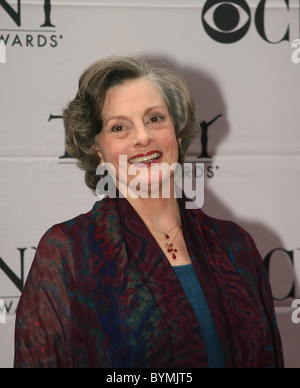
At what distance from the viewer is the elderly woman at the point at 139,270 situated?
1395mm

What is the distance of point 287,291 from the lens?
1.94 meters

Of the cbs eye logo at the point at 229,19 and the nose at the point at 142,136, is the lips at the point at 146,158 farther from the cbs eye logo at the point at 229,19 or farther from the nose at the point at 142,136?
the cbs eye logo at the point at 229,19

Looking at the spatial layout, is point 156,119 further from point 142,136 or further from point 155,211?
point 155,211

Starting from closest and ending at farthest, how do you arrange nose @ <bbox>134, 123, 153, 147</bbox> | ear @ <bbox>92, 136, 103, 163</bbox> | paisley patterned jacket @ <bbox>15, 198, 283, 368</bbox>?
paisley patterned jacket @ <bbox>15, 198, 283, 368</bbox> < nose @ <bbox>134, 123, 153, 147</bbox> < ear @ <bbox>92, 136, 103, 163</bbox>

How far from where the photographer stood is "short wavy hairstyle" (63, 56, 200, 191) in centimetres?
152

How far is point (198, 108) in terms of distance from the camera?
6.24 feet

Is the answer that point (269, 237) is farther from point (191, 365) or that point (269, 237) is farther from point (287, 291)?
point (191, 365)

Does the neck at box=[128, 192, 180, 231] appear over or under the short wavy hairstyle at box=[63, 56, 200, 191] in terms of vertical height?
under

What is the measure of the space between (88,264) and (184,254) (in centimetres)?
27

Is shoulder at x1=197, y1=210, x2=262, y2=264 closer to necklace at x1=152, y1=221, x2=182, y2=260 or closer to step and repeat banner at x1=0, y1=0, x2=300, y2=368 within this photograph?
necklace at x1=152, y1=221, x2=182, y2=260

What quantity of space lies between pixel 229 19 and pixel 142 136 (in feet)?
2.15

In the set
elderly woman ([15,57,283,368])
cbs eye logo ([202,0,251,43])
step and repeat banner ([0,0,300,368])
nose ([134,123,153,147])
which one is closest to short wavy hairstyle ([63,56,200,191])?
elderly woman ([15,57,283,368])

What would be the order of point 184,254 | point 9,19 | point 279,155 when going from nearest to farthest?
point 184,254, point 9,19, point 279,155
